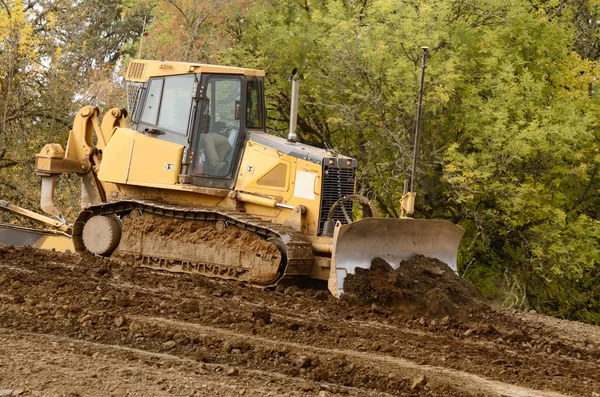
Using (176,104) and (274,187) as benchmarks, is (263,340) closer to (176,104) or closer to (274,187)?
(274,187)

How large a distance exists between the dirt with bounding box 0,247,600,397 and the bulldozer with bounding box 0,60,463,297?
36cm

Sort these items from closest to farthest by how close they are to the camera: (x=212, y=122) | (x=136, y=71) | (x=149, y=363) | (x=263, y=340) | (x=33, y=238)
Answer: (x=149, y=363), (x=263, y=340), (x=212, y=122), (x=136, y=71), (x=33, y=238)

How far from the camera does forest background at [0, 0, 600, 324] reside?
781 inches

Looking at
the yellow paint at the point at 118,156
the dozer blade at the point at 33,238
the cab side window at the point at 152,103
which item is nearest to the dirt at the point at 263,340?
the dozer blade at the point at 33,238

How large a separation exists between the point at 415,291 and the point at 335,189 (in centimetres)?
176

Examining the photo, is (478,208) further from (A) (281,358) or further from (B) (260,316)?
(A) (281,358)

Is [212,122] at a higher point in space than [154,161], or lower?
higher

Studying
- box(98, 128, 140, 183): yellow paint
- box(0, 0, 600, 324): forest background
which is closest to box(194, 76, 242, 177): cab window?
box(98, 128, 140, 183): yellow paint

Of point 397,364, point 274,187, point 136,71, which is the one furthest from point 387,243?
point 136,71

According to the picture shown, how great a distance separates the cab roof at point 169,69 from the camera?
12930mm

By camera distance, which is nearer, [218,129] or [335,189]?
[335,189]

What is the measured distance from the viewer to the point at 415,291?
38.2ft

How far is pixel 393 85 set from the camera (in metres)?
20.3

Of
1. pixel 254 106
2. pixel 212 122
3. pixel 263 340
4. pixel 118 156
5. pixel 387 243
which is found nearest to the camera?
pixel 263 340
